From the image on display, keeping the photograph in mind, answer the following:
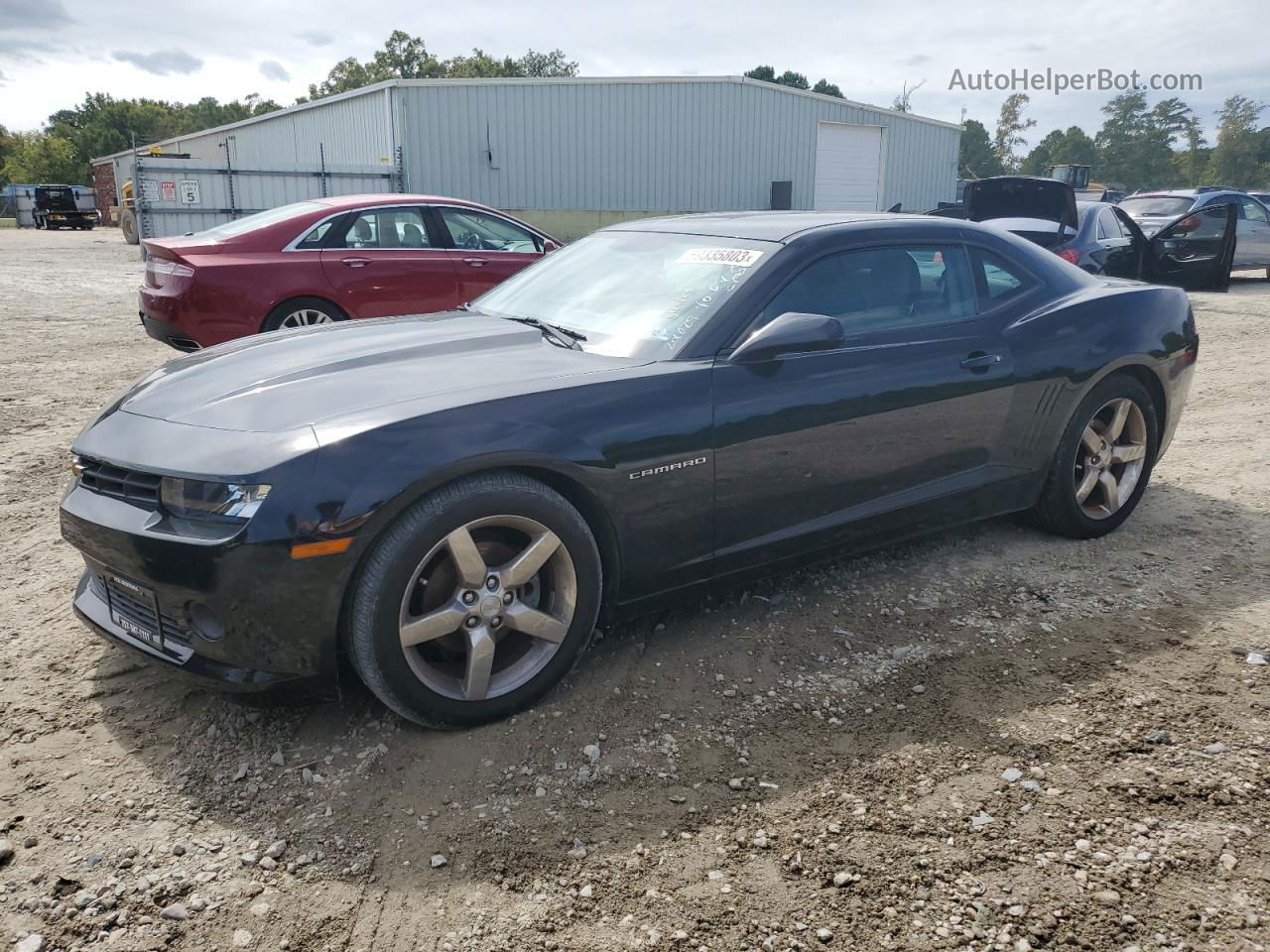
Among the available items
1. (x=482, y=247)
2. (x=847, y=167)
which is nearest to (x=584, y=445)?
(x=482, y=247)

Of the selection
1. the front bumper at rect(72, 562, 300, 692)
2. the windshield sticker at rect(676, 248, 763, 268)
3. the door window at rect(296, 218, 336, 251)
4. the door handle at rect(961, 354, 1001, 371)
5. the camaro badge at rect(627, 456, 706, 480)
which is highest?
the door window at rect(296, 218, 336, 251)

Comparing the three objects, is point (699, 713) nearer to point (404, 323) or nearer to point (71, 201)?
point (404, 323)

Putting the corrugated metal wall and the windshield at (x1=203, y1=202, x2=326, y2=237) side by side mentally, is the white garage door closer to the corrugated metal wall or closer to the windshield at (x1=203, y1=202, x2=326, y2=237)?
the corrugated metal wall

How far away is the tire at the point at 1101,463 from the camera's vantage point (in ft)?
13.8

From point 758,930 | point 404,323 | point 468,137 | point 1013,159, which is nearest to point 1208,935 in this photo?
point 758,930

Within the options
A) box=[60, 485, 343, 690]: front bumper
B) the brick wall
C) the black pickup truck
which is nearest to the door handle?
box=[60, 485, 343, 690]: front bumper

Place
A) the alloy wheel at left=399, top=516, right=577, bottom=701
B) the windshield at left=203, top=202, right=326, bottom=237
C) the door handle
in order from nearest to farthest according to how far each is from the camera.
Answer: the alloy wheel at left=399, top=516, right=577, bottom=701, the door handle, the windshield at left=203, top=202, right=326, bottom=237

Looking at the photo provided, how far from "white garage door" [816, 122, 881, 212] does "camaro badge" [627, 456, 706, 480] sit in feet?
85.7

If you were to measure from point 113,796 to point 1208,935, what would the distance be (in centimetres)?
272

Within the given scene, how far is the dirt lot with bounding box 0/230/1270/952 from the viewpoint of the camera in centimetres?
213

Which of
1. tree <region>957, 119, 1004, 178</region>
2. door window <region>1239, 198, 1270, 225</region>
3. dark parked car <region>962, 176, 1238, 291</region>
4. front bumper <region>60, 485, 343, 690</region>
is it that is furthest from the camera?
→ tree <region>957, 119, 1004, 178</region>

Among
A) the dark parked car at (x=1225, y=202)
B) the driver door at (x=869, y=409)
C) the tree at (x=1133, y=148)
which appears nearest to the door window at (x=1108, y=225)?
the dark parked car at (x=1225, y=202)

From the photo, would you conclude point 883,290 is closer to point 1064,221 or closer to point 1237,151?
point 1064,221

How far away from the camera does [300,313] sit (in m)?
7.38
